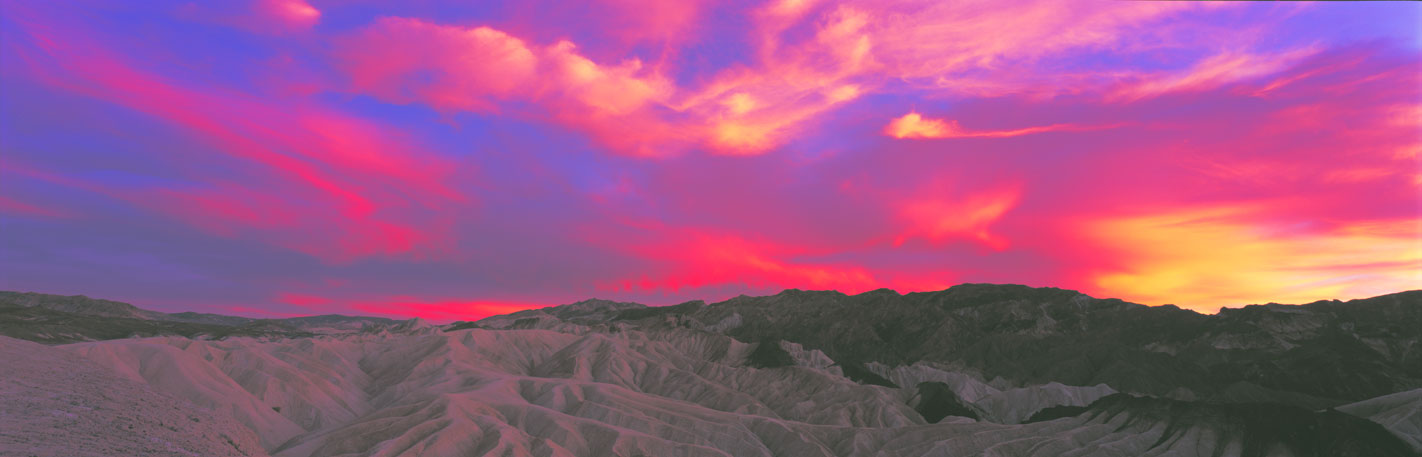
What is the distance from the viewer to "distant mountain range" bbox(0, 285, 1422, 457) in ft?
221

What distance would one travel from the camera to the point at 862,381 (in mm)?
124688

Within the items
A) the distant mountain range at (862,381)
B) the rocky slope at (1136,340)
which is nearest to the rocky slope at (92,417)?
the distant mountain range at (862,381)

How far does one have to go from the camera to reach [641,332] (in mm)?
171375

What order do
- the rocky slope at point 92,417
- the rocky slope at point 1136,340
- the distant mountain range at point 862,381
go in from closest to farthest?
the rocky slope at point 92,417 → the distant mountain range at point 862,381 → the rocky slope at point 1136,340

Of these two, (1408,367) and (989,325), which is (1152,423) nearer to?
(1408,367)

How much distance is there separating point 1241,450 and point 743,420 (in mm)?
43342

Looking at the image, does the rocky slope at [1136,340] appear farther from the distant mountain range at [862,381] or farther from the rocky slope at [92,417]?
the rocky slope at [92,417]

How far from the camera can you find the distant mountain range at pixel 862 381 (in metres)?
67.4

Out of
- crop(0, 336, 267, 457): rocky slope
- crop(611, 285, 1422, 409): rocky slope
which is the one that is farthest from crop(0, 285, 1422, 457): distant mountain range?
crop(0, 336, 267, 457): rocky slope

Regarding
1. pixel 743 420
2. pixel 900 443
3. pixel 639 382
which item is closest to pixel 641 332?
pixel 639 382

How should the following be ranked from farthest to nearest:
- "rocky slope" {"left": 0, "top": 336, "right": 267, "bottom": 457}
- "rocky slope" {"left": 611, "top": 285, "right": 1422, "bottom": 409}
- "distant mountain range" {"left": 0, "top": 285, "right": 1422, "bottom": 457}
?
"rocky slope" {"left": 611, "top": 285, "right": 1422, "bottom": 409} < "distant mountain range" {"left": 0, "top": 285, "right": 1422, "bottom": 457} < "rocky slope" {"left": 0, "top": 336, "right": 267, "bottom": 457}

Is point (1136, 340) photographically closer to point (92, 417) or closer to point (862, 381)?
point (862, 381)

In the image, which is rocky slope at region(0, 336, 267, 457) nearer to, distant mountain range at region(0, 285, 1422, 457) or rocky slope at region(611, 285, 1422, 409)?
distant mountain range at region(0, 285, 1422, 457)

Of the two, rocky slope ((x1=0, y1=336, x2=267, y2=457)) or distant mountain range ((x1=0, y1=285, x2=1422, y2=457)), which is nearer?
rocky slope ((x1=0, y1=336, x2=267, y2=457))
